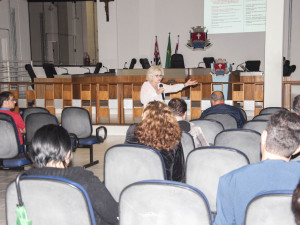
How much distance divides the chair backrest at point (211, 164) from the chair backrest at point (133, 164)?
0.21m

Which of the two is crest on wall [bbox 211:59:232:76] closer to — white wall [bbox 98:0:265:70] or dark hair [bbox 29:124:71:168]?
white wall [bbox 98:0:265:70]

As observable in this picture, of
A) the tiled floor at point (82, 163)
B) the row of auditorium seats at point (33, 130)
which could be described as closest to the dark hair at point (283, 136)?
the tiled floor at point (82, 163)

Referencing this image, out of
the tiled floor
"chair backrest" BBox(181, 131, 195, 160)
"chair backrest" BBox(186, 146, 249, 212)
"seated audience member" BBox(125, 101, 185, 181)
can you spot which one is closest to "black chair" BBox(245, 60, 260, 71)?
the tiled floor

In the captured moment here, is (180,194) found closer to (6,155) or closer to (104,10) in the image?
(6,155)

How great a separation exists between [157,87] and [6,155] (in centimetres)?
216

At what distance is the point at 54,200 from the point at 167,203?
0.51 m

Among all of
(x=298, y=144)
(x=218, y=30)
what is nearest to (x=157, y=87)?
(x=298, y=144)

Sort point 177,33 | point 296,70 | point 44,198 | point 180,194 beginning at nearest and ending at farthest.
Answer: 1. point 180,194
2. point 44,198
3. point 296,70
4. point 177,33

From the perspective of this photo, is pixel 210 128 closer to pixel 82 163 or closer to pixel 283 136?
pixel 283 136

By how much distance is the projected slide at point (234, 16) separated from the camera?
11250 mm

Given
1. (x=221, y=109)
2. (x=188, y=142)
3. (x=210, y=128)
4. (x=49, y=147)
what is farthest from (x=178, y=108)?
(x=49, y=147)

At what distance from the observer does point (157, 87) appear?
4801 mm

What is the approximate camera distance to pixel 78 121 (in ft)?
14.8

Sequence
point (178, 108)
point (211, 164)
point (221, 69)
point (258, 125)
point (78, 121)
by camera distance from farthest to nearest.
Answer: point (221, 69) → point (78, 121) → point (258, 125) → point (178, 108) → point (211, 164)
